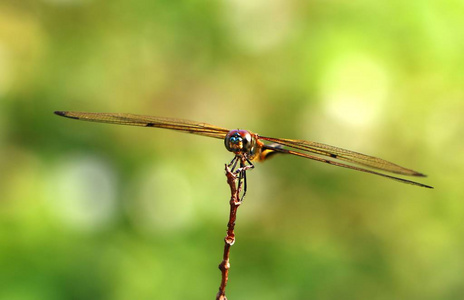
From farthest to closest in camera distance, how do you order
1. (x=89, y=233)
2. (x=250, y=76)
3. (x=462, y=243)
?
(x=250, y=76)
(x=462, y=243)
(x=89, y=233)

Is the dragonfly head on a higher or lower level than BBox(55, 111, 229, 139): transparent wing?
lower

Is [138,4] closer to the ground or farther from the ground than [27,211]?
farther from the ground

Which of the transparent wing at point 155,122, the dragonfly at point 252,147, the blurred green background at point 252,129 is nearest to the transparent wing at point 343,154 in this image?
the dragonfly at point 252,147

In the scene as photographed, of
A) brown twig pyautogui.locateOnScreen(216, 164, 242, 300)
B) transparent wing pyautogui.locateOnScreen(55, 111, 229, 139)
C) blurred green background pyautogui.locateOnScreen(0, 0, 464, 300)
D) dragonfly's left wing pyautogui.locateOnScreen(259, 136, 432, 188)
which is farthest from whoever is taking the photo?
blurred green background pyautogui.locateOnScreen(0, 0, 464, 300)

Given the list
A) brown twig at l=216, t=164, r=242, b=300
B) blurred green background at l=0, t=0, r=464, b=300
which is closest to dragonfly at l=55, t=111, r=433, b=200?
brown twig at l=216, t=164, r=242, b=300

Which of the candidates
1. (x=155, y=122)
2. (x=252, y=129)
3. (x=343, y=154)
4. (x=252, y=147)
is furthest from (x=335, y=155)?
(x=252, y=129)

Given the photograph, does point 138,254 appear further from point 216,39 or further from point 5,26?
point 5,26

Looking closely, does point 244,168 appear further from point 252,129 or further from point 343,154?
point 252,129

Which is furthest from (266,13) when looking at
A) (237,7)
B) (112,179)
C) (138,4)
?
(112,179)

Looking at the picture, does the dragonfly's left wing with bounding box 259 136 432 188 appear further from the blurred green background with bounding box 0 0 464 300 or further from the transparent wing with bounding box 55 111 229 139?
the blurred green background with bounding box 0 0 464 300
